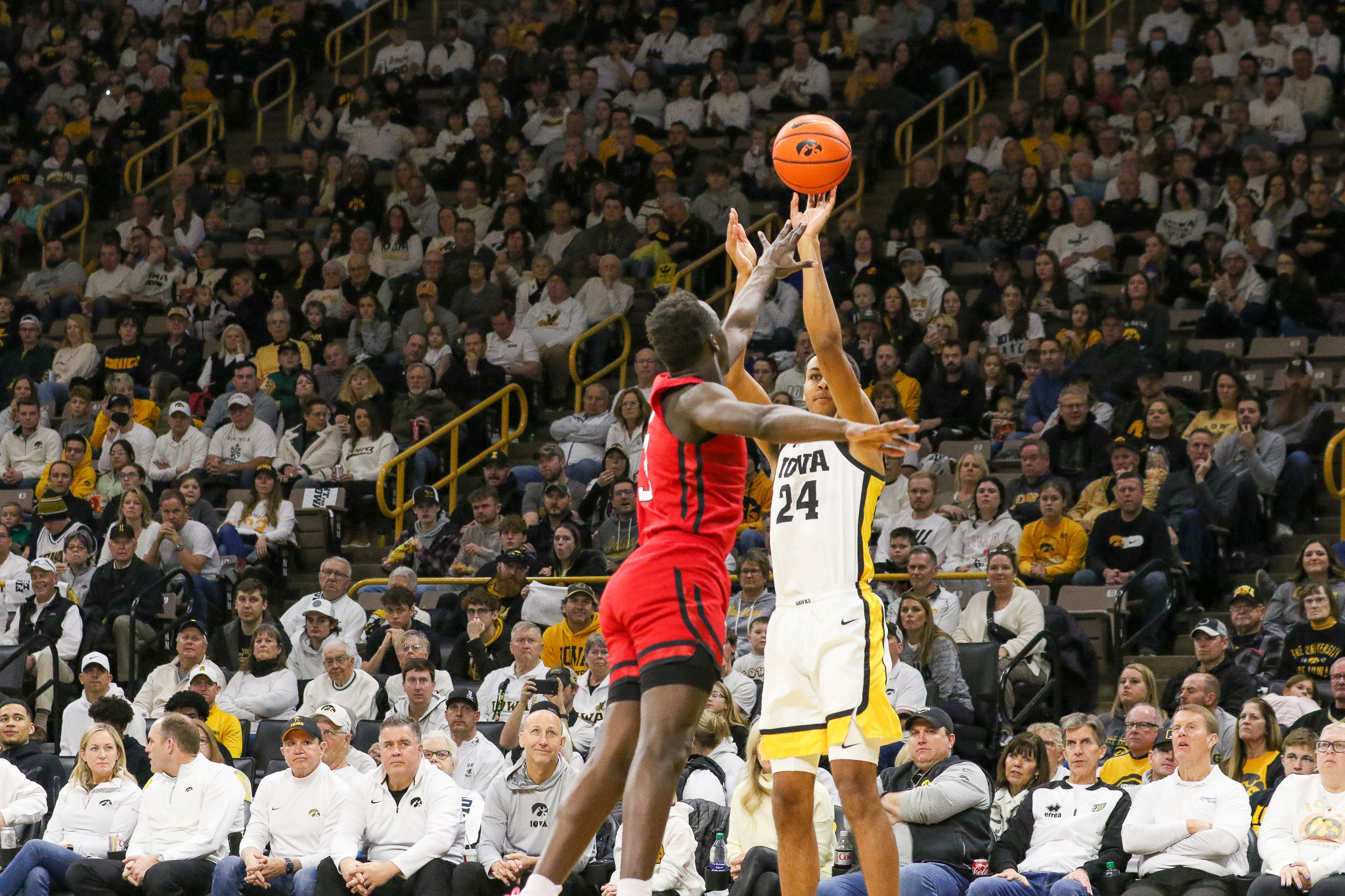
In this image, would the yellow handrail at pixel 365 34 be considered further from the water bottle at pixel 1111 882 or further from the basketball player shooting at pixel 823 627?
the basketball player shooting at pixel 823 627

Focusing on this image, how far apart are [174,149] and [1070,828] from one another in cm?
1588

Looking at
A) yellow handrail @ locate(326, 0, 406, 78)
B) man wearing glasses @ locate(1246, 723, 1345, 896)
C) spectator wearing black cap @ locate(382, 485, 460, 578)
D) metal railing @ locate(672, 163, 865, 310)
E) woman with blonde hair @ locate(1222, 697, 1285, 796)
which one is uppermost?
yellow handrail @ locate(326, 0, 406, 78)

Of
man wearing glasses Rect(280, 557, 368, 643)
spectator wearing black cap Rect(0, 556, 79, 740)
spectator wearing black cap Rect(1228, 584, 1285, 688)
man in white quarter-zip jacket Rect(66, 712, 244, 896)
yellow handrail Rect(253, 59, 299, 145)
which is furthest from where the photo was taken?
yellow handrail Rect(253, 59, 299, 145)

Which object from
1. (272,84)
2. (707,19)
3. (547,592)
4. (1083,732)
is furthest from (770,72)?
(1083,732)

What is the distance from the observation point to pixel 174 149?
72.0ft

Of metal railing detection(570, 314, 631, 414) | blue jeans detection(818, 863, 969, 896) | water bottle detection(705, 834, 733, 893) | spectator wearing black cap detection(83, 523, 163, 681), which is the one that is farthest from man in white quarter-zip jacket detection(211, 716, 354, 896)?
metal railing detection(570, 314, 631, 414)

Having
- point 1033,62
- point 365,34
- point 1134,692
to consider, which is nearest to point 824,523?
point 1134,692

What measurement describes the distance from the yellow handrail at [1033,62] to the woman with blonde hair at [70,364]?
32.9 ft

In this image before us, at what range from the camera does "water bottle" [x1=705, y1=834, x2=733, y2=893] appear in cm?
973

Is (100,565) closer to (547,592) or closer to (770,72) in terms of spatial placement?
(547,592)

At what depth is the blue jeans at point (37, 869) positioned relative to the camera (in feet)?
34.3

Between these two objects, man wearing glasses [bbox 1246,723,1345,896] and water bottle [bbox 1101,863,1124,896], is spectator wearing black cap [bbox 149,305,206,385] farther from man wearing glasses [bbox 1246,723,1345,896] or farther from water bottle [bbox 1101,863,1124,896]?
man wearing glasses [bbox 1246,723,1345,896]

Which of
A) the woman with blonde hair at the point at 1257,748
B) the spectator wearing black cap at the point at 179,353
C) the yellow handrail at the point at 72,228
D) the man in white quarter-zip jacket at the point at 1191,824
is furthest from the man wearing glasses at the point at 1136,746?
the yellow handrail at the point at 72,228

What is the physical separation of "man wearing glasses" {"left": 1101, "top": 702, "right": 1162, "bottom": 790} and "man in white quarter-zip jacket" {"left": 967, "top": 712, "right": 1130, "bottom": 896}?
521mm
